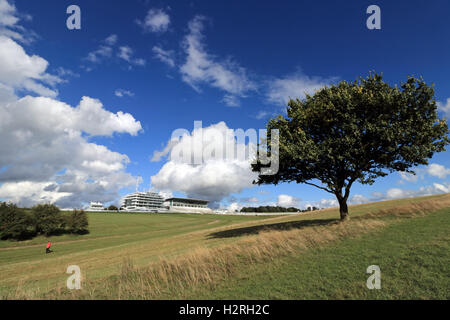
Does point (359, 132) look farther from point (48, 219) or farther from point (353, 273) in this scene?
point (48, 219)

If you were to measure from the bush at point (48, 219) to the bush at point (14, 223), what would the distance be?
5.85ft

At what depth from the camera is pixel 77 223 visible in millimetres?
65812

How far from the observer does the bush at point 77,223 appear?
65062mm

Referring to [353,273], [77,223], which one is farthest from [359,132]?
[77,223]

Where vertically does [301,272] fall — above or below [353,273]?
below

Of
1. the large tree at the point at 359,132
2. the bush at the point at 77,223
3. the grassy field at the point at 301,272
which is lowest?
the bush at the point at 77,223

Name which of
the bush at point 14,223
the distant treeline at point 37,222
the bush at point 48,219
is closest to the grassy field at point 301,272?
the bush at point 14,223

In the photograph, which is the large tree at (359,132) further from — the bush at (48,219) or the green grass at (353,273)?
the bush at (48,219)

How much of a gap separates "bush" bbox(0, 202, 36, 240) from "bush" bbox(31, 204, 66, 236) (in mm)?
1783

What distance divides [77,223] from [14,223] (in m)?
13.8

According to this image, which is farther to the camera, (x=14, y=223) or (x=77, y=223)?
(x=77, y=223)

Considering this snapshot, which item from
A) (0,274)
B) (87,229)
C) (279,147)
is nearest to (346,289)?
(279,147)
